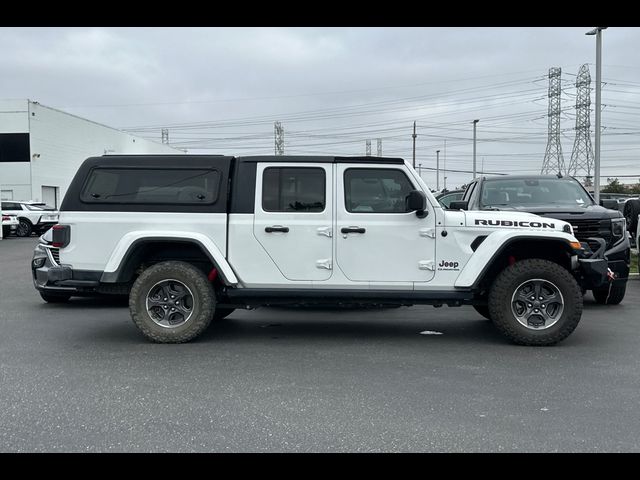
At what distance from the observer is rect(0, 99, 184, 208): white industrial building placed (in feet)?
121

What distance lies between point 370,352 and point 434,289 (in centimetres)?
95

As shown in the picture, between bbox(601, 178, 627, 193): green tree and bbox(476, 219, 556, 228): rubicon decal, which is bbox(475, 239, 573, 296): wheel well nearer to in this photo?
bbox(476, 219, 556, 228): rubicon decal

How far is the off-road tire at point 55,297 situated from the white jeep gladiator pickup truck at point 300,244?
9.03 ft

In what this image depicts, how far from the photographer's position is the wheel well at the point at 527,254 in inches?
255

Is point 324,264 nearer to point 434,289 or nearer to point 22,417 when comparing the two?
→ point 434,289

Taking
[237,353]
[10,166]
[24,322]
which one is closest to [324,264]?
[237,353]

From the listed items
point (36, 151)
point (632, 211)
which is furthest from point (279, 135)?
point (632, 211)

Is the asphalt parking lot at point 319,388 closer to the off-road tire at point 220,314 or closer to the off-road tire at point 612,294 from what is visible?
the off-road tire at point 220,314

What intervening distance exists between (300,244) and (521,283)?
7.69 ft

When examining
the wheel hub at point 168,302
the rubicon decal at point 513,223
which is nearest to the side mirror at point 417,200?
the rubicon decal at point 513,223

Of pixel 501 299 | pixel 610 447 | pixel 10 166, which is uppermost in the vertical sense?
pixel 10 166

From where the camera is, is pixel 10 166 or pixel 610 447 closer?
pixel 610 447

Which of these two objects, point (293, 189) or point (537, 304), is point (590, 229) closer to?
point (537, 304)

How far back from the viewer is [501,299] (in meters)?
6.37
